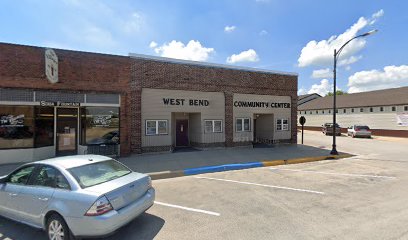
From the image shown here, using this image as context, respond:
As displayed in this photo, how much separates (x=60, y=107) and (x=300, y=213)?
12.3 meters

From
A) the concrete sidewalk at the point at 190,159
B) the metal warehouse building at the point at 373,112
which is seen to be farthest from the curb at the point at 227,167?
the metal warehouse building at the point at 373,112

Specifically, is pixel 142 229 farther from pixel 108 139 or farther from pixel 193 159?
pixel 108 139

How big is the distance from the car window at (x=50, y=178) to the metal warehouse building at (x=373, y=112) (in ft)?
121

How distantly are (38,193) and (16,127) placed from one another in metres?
9.07

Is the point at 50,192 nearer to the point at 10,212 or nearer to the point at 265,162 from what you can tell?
the point at 10,212

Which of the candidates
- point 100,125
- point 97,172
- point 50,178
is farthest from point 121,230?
point 100,125

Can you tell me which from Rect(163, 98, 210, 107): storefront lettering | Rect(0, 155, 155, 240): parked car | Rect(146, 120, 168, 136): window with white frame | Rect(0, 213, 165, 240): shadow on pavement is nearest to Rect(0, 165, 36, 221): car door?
Rect(0, 155, 155, 240): parked car

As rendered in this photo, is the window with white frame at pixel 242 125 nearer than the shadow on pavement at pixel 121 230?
No

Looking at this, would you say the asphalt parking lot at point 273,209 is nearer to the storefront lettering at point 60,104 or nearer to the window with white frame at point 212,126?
the window with white frame at point 212,126

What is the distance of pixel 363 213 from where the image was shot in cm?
586

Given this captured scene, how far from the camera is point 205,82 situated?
1653 cm

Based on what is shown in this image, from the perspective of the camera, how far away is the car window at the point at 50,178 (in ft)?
15.1

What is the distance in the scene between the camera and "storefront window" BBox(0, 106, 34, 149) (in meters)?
11.6

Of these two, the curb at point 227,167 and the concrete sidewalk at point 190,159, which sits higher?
the concrete sidewalk at point 190,159
